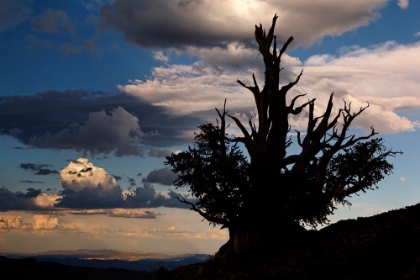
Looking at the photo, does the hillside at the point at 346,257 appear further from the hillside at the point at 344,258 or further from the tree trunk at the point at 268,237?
the tree trunk at the point at 268,237

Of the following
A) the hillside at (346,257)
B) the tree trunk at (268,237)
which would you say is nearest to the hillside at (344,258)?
the hillside at (346,257)

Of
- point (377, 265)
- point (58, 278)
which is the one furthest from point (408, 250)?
point (58, 278)

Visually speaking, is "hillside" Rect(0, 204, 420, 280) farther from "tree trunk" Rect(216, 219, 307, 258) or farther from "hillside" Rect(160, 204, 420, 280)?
"tree trunk" Rect(216, 219, 307, 258)

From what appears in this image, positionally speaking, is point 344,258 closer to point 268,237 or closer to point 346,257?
point 346,257

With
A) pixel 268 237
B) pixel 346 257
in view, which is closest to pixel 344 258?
pixel 346 257

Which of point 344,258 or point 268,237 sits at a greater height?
point 268,237

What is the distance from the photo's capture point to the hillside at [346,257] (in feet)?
82.1

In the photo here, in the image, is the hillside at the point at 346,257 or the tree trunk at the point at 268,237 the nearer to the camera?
the hillside at the point at 346,257

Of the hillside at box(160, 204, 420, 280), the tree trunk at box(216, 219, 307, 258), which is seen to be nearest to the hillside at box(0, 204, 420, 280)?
the hillside at box(160, 204, 420, 280)

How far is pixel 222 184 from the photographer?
117 feet

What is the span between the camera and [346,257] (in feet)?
92.8

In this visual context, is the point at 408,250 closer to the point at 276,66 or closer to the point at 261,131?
the point at 261,131

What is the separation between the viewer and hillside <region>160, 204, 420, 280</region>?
25031mm

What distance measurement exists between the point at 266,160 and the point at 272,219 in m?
4.07
